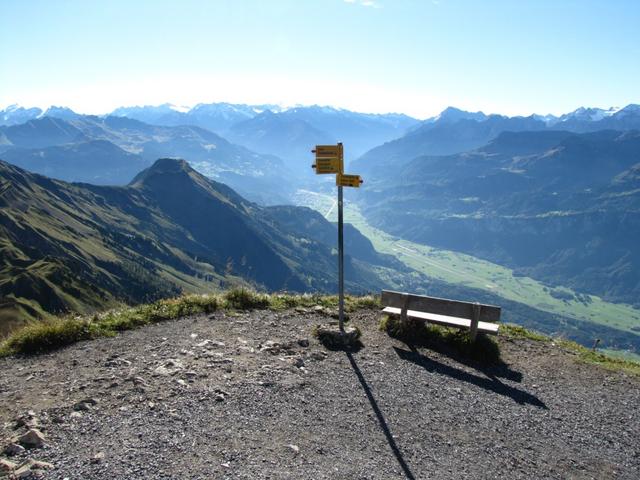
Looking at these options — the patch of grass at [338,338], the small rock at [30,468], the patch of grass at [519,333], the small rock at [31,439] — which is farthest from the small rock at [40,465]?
the patch of grass at [519,333]

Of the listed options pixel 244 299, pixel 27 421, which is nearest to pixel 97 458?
pixel 27 421

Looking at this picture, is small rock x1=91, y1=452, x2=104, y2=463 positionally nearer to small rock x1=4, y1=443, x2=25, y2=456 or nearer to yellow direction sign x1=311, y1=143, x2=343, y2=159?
small rock x1=4, y1=443, x2=25, y2=456

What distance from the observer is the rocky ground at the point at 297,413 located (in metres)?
8.38

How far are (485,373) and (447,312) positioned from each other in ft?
7.50

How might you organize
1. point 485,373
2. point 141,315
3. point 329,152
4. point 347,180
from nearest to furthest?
point 485,373, point 329,152, point 347,180, point 141,315

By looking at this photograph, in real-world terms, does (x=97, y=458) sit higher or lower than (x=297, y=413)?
higher

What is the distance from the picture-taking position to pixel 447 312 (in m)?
15.2

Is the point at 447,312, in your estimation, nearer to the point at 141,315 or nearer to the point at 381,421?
the point at 381,421

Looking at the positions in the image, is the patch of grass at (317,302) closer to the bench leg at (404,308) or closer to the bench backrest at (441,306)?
the bench backrest at (441,306)

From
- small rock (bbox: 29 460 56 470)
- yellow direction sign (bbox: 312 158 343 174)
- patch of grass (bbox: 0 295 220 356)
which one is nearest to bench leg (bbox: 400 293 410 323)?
yellow direction sign (bbox: 312 158 343 174)

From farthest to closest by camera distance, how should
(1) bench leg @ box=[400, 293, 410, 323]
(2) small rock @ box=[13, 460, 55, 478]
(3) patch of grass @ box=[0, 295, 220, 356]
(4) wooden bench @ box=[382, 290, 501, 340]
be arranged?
(1) bench leg @ box=[400, 293, 410, 323] → (4) wooden bench @ box=[382, 290, 501, 340] → (3) patch of grass @ box=[0, 295, 220, 356] → (2) small rock @ box=[13, 460, 55, 478]

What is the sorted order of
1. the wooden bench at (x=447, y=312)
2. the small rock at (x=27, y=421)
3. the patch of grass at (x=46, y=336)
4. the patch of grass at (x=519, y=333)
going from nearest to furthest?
the small rock at (x=27, y=421)
the patch of grass at (x=46, y=336)
the wooden bench at (x=447, y=312)
the patch of grass at (x=519, y=333)

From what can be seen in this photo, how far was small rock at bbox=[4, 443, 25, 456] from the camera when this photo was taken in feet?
26.0

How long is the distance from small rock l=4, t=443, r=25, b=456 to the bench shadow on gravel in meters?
9.87
